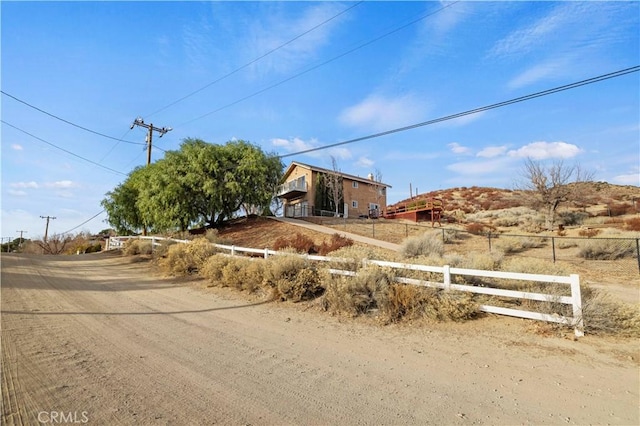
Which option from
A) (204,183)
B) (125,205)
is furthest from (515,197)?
(125,205)

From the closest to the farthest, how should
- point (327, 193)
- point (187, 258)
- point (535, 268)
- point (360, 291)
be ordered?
point (360, 291) → point (535, 268) → point (187, 258) → point (327, 193)

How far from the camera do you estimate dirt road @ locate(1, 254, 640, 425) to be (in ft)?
10.9

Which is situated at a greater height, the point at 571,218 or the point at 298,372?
the point at 571,218

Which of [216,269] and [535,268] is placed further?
[216,269]

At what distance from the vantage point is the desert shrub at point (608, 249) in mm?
14447

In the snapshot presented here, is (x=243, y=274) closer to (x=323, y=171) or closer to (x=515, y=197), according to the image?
(x=323, y=171)

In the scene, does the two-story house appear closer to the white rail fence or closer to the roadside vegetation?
the roadside vegetation

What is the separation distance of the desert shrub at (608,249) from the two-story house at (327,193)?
2486 centimetres

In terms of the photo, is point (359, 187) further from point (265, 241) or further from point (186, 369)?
point (186, 369)

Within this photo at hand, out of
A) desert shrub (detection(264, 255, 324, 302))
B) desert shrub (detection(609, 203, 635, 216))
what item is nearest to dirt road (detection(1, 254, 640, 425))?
desert shrub (detection(264, 255, 324, 302))

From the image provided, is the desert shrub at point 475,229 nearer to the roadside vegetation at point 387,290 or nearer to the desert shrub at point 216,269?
the roadside vegetation at point 387,290

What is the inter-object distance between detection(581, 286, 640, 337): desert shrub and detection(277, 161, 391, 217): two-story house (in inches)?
1255

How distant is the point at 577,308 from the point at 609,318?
20.3 inches

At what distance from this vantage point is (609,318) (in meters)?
5.55
